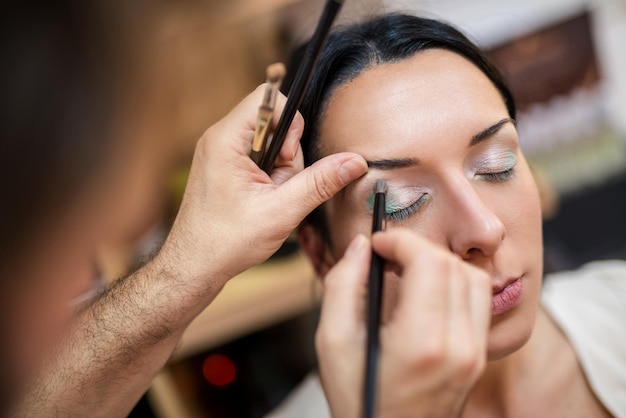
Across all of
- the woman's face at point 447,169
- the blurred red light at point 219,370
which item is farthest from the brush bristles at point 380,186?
the blurred red light at point 219,370

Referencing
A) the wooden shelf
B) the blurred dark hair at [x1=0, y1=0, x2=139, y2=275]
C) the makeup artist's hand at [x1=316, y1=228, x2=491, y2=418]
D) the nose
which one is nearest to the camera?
the blurred dark hair at [x1=0, y1=0, x2=139, y2=275]

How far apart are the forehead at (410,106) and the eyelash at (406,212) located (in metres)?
0.08

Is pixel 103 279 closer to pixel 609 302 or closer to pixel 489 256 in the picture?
pixel 489 256

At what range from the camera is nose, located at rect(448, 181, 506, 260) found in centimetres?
73

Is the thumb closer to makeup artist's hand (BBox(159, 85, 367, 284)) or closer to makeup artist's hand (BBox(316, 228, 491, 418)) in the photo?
makeup artist's hand (BBox(159, 85, 367, 284))

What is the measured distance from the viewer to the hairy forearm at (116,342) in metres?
0.81

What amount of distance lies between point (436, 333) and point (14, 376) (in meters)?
0.36

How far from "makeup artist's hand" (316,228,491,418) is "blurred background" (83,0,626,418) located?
0.58m

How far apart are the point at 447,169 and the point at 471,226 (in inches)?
3.8

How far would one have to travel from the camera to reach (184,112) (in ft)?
5.44

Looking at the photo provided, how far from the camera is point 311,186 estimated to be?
745mm

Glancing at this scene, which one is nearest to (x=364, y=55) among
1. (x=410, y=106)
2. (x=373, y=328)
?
(x=410, y=106)

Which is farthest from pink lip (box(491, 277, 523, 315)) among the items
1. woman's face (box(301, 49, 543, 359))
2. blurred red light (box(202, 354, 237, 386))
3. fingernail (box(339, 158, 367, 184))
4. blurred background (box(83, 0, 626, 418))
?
blurred red light (box(202, 354, 237, 386))

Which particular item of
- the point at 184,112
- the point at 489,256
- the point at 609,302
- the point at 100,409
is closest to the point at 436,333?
the point at 489,256
